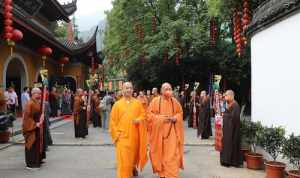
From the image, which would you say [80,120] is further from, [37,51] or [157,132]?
[37,51]

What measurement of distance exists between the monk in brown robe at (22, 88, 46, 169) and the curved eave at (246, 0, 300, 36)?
5.21 metres

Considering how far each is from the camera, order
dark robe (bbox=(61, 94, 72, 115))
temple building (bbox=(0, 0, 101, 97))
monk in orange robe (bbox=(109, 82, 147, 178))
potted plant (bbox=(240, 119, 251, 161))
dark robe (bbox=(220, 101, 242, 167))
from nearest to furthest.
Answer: monk in orange robe (bbox=(109, 82, 147, 178)) < dark robe (bbox=(220, 101, 242, 167)) < potted plant (bbox=(240, 119, 251, 161)) < temple building (bbox=(0, 0, 101, 97)) < dark robe (bbox=(61, 94, 72, 115))

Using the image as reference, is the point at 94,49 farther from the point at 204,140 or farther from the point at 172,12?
the point at 204,140

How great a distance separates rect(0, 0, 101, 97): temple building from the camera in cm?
1788

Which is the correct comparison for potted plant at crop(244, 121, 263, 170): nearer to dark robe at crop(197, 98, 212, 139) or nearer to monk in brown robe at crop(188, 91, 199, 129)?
dark robe at crop(197, 98, 212, 139)

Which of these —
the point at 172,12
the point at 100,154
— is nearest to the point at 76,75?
the point at 172,12

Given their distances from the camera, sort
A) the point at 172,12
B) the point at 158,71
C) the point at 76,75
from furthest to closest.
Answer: the point at 76,75, the point at 158,71, the point at 172,12

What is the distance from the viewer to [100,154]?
11.3 m

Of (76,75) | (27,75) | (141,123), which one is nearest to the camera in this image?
(141,123)

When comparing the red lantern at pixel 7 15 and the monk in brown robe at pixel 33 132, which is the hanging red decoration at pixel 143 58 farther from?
the monk in brown robe at pixel 33 132

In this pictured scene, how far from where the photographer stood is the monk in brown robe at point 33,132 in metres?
9.38

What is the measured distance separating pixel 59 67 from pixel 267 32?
20.3 meters

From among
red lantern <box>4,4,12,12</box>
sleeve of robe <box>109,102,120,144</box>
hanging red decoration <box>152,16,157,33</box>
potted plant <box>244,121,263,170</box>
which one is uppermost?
hanging red decoration <box>152,16,157,33</box>

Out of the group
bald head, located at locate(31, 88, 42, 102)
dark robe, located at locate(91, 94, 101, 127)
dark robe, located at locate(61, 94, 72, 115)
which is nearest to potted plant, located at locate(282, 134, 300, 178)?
bald head, located at locate(31, 88, 42, 102)
